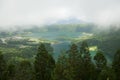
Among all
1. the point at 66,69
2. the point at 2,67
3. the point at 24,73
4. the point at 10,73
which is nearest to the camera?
the point at 66,69

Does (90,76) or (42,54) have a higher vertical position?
(42,54)

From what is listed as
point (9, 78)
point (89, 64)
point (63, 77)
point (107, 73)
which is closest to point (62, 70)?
point (63, 77)

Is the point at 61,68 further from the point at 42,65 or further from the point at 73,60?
the point at 42,65

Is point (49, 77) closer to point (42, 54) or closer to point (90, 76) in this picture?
point (42, 54)

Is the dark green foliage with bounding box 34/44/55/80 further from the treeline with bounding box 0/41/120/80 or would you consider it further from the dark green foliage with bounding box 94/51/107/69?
the dark green foliage with bounding box 94/51/107/69

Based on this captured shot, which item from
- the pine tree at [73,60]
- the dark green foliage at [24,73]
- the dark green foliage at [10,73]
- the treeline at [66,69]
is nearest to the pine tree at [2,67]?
the treeline at [66,69]

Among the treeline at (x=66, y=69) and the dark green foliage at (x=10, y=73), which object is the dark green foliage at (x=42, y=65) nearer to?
the treeline at (x=66, y=69)

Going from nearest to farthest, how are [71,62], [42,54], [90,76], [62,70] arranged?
[62,70] → [71,62] → [42,54] → [90,76]

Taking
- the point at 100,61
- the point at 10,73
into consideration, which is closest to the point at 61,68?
the point at 100,61
